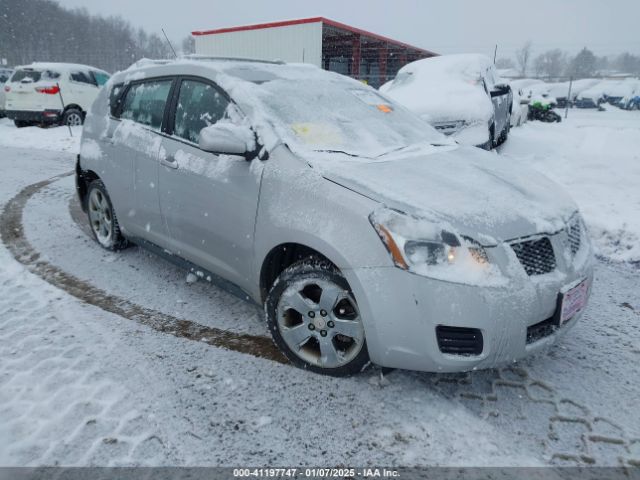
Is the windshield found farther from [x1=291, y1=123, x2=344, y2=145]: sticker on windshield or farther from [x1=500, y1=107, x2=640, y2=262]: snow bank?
[x1=500, y1=107, x2=640, y2=262]: snow bank

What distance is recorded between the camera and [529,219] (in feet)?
7.73

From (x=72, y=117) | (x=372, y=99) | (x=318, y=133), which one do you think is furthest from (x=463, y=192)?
(x=72, y=117)

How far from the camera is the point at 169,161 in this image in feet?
10.5

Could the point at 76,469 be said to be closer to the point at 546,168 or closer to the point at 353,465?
the point at 353,465

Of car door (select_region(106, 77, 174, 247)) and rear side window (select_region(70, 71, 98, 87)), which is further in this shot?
rear side window (select_region(70, 71, 98, 87))

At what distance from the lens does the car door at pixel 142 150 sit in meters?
3.41

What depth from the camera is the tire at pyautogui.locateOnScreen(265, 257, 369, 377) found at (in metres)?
2.41

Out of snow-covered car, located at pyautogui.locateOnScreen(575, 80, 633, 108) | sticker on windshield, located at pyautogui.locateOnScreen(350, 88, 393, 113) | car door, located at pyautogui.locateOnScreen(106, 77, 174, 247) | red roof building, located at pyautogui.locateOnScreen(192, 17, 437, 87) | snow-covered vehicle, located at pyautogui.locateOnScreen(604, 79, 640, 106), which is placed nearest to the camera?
car door, located at pyautogui.locateOnScreen(106, 77, 174, 247)

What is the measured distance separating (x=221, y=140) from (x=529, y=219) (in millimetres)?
1681

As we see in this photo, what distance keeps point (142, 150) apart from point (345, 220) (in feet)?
6.50

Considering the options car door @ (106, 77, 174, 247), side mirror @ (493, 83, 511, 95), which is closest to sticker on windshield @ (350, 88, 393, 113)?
car door @ (106, 77, 174, 247)

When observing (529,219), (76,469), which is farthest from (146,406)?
(529,219)

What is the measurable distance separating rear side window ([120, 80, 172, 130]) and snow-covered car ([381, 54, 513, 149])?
364 centimetres

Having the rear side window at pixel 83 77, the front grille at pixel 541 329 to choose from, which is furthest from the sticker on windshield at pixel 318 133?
the rear side window at pixel 83 77
